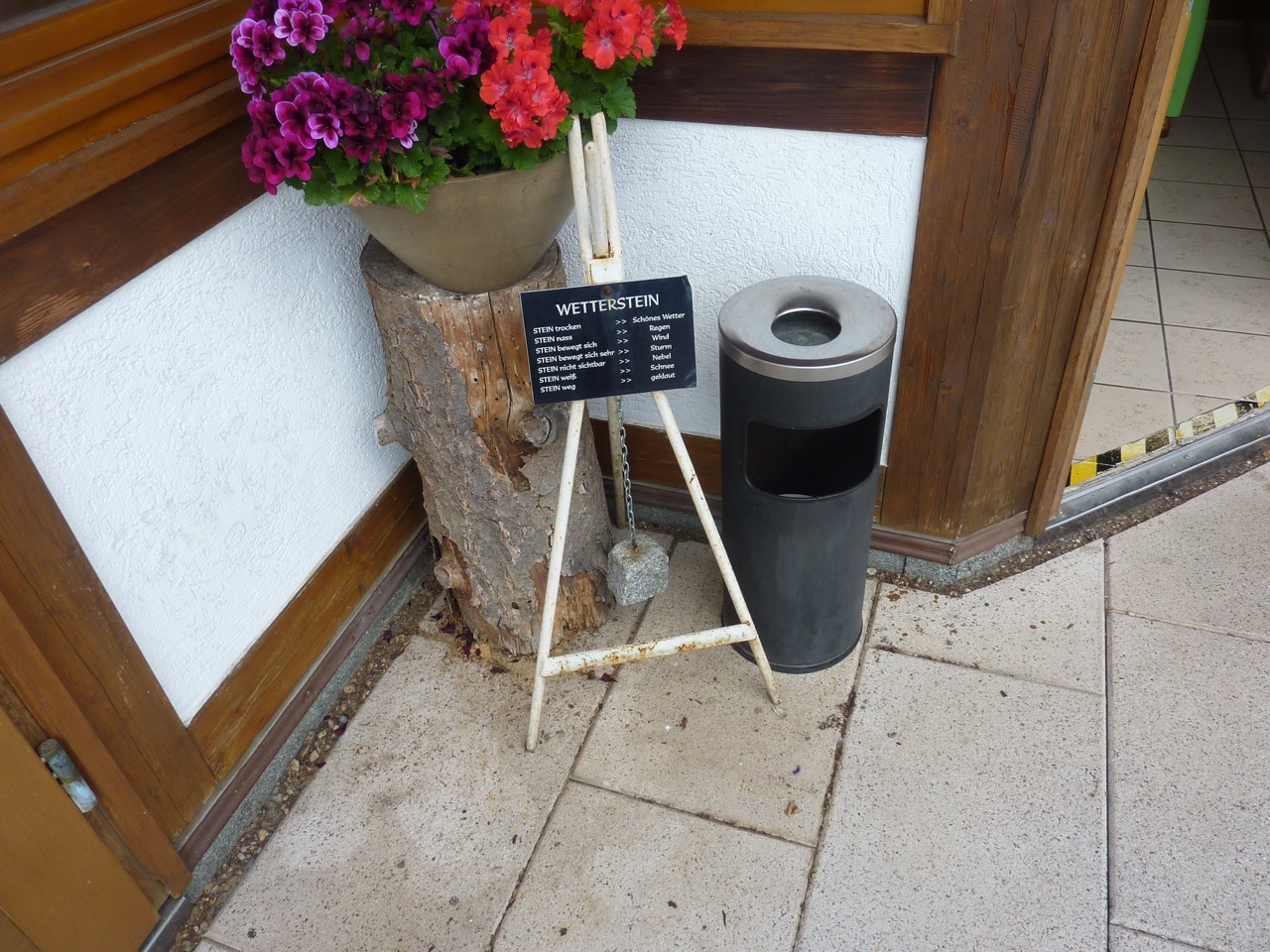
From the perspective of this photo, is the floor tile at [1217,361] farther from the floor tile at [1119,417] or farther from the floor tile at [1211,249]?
the floor tile at [1211,249]

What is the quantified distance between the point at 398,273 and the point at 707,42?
2.94 ft

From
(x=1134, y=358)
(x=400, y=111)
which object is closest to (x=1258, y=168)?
(x=1134, y=358)

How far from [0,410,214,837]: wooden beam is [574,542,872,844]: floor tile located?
99 centimetres

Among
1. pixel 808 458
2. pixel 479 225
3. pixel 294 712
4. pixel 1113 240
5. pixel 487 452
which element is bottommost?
pixel 294 712

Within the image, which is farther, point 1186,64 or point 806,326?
point 1186,64

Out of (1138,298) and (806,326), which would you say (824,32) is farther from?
(1138,298)

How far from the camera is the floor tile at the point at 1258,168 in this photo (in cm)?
457

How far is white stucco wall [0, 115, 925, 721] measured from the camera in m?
1.86

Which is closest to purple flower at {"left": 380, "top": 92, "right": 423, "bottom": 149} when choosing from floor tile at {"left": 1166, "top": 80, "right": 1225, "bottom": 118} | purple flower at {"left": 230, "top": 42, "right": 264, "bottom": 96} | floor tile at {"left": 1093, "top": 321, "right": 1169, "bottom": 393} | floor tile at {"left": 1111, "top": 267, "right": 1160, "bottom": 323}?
purple flower at {"left": 230, "top": 42, "right": 264, "bottom": 96}

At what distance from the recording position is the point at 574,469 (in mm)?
2191

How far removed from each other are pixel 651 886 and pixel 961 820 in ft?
2.52

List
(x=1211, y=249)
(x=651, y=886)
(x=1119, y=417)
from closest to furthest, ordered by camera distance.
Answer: (x=651, y=886), (x=1119, y=417), (x=1211, y=249)

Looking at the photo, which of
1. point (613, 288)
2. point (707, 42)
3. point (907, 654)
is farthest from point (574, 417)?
point (907, 654)

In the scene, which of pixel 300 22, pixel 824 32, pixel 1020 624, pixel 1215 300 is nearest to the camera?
pixel 300 22
